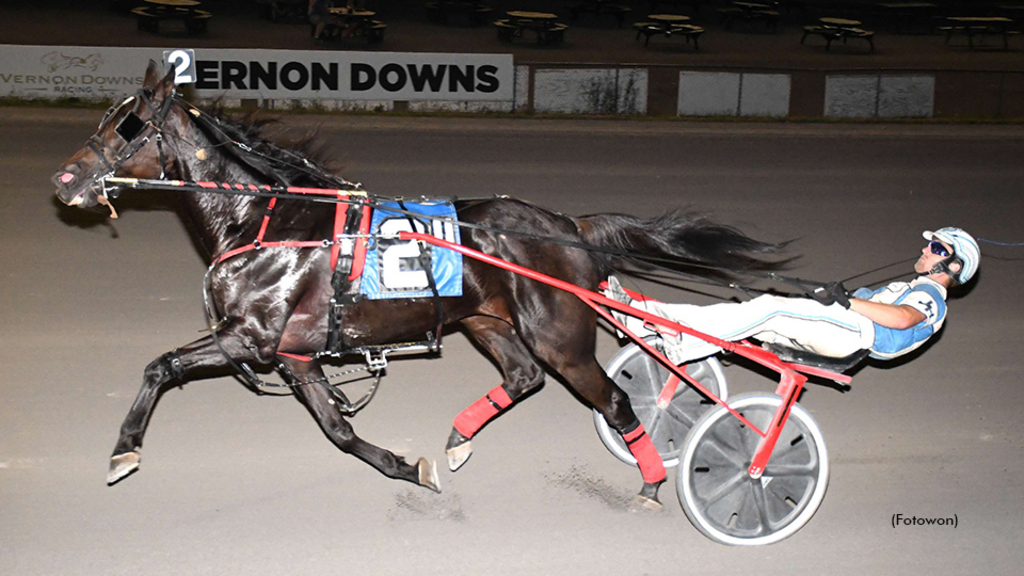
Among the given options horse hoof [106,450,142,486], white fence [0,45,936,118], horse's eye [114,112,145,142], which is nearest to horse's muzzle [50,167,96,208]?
horse's eye [114,112,145,142]

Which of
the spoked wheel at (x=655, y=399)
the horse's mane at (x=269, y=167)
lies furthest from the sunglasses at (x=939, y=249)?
the horse's mane at (x=269, y=167)

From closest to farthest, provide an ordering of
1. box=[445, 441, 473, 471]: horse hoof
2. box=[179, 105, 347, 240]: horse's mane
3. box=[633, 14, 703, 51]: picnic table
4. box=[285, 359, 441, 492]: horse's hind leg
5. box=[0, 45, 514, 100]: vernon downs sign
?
box=[179, 105, 347, 240]: horse's mane
box=[285, 359, 441, 492]: horse's hind leg
box=[445, 441, 473, 471]: horse hoof
box=[0, 45, 514, 100]: vernon downs sign
box=[633, 14, 703, 51]: picnic table

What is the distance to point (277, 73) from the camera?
14125 mm

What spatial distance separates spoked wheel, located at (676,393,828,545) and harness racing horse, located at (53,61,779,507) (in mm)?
308

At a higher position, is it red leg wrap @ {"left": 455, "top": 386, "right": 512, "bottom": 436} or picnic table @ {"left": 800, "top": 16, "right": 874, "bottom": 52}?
picnic table @ {"left": 800, "top": 16, "right": 874, "bottom": 52}

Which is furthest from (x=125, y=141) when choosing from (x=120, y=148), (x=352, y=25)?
(x=352, y=25)

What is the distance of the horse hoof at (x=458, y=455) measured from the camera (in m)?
4.63

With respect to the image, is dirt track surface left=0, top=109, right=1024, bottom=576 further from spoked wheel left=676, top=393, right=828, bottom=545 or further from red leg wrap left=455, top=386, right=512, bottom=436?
red leg wrap left=455, top=386, right=512, bottom=436

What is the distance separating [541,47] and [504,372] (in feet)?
64.1

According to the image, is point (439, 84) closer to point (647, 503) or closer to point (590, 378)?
point (590, 378)

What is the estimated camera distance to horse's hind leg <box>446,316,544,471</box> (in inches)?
185

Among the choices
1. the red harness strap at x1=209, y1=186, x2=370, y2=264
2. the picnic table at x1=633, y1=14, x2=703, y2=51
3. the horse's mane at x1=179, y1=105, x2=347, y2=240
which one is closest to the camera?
the red harness strap at x1=209, y1=186, x2=370, y2=264

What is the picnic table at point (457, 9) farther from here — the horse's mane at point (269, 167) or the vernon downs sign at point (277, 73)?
the horse's mane at point (269, 167)

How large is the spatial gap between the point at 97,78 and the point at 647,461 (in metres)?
12.2
